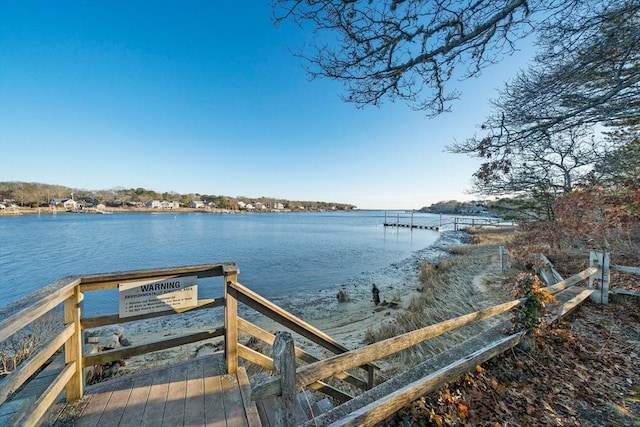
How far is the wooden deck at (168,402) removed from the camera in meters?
2.21

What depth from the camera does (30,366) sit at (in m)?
1.75

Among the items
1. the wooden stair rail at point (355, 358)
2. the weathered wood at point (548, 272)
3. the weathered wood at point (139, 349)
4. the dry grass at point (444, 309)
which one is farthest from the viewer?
the weathered wood at point (548, 272)

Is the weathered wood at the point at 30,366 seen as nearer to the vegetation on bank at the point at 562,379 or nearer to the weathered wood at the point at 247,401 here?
the weathered wood at the point at 247,401

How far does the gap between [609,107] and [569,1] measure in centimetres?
198

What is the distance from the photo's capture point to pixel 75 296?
7.50 ft

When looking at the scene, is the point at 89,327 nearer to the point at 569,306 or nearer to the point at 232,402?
the point at 232,402

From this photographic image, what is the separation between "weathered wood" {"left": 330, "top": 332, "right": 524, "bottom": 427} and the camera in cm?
185

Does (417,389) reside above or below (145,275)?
below

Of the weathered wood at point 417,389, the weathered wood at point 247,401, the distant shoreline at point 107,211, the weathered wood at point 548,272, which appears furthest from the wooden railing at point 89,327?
the distant shoreline at point 107,211

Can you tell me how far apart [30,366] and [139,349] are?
89 centimetres

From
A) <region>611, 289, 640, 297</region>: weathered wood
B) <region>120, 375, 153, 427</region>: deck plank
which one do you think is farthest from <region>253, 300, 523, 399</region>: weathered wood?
<region>611, 289, 640, 297</region>: weathered wood

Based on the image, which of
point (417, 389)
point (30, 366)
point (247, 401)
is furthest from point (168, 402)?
point (417, 389)

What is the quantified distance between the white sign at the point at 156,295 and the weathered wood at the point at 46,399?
551mm

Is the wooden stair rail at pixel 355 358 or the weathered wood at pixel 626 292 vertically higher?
the wooden stair rail at pixel 355 358
